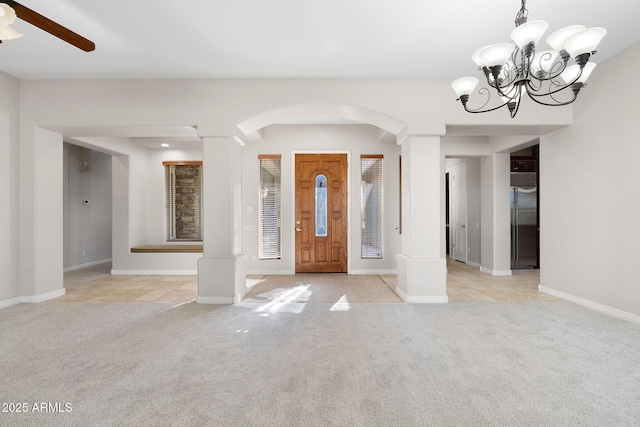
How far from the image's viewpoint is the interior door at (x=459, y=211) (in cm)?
757

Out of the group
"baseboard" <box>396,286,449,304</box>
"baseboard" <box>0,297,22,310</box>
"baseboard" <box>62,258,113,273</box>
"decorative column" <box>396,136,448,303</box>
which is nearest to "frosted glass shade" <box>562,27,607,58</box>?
"decorative column" <box>396,136,448,303</box>

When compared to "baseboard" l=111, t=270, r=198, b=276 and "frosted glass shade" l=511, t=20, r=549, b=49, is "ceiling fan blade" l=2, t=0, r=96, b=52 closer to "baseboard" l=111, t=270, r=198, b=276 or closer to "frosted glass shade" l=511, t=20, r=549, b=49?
"frosted glass shade" l=511, t=20, r=549, b=49

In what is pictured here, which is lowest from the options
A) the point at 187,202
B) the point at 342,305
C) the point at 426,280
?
the point at 342,305

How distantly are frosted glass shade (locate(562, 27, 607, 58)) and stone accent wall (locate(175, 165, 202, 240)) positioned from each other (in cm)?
659

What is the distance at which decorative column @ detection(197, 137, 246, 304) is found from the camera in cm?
419

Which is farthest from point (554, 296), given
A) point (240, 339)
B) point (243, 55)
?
point (243, 55)

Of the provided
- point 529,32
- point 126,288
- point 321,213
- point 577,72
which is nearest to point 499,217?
point 321,213

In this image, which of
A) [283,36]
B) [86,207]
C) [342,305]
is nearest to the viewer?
[283,36]

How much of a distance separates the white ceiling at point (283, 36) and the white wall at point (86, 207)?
3554 mm

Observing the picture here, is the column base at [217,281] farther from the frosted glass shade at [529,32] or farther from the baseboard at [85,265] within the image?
the baseboard at [85,265]

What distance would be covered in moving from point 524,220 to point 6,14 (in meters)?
7.72

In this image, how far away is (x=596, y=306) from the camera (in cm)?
385

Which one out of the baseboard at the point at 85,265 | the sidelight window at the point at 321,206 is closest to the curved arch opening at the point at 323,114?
the sidelight window at the point at 321,206

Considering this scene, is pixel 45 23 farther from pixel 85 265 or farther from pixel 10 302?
pixel 85 265
